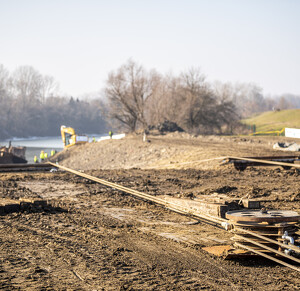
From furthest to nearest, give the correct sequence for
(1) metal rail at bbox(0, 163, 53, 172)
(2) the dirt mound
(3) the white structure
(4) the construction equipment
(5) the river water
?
(5) the river water < (4) the construction equipment < (3) the white structure < (2) the dirt mound < (1) metal rail at bbox(0, 163, 53, 172)

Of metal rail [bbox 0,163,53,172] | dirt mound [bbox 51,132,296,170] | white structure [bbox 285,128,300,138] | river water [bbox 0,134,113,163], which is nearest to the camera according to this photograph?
metal rail [bbox 0,163,53,172]

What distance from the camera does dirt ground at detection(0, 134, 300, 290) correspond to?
18.2 ft

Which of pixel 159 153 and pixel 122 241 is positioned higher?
pixel 159 153

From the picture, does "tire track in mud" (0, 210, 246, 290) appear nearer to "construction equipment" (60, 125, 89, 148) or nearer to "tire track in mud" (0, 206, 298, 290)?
"tire track in mud" (0, 206, 298, 290)

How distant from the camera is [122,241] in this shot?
746 centimetres

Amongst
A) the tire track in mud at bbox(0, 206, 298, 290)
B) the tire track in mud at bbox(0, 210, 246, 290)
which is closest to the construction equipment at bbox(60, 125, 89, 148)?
the tire track in mud at bbox(0, 210, 246, 290)

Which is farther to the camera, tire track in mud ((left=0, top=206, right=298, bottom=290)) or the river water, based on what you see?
the river water

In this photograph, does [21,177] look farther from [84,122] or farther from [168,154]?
[84,122]

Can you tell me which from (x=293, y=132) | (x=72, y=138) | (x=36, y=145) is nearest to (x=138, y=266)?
(x=293, y=132)

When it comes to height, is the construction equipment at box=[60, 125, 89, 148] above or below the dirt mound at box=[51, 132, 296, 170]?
above

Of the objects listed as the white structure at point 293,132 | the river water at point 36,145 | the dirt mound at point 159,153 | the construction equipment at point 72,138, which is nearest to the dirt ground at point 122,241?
the dirt mound at point 159,153

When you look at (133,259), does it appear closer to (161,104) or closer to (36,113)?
(161,104)

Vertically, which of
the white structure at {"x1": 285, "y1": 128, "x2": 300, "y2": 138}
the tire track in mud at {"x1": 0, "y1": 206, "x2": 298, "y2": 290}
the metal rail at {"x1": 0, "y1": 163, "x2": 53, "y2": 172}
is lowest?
the tire track in mud at {"x1": 0, "y1": 206, "x2": 298, "y2": 290}

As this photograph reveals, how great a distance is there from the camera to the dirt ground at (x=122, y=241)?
5.54m
